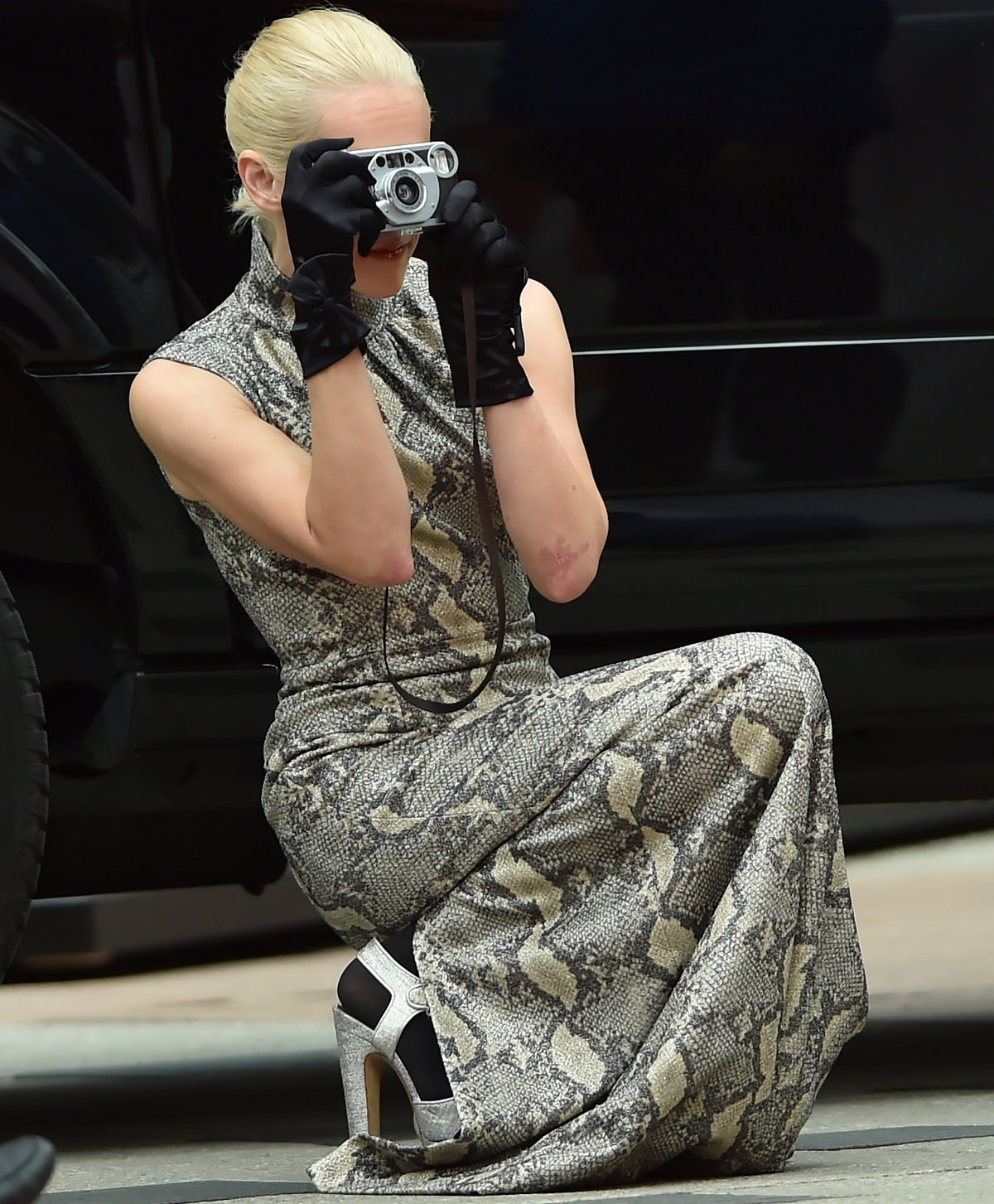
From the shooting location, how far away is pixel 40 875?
226cm

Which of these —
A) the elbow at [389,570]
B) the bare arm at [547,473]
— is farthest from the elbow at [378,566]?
the bare arm at [547,473]

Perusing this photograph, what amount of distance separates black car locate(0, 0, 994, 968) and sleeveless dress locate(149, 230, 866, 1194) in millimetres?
266

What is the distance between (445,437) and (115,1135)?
1009 millimetres

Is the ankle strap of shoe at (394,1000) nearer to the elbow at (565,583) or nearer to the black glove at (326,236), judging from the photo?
the elbow at (565,583)

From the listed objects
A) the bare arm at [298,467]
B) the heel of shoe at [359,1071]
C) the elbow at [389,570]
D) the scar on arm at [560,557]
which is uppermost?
the bare arm at [298,467]

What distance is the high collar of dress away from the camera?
6.48ft

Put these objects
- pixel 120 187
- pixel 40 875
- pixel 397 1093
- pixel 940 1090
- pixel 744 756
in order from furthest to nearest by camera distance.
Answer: pixel 397 1093, pixel 940 1090, pixel 40 875, pixel 120 187, pixel 744 756

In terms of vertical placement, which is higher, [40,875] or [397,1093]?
[40,875]

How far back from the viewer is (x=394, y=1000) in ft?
6.03

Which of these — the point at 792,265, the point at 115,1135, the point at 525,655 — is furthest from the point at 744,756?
the point at 115,1135

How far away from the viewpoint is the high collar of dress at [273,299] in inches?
77.7

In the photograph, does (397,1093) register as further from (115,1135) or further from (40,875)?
(40,875)

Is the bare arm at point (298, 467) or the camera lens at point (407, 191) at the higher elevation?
the camera lens at point (407, 191)

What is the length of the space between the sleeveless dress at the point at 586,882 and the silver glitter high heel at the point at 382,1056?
0.07ft
